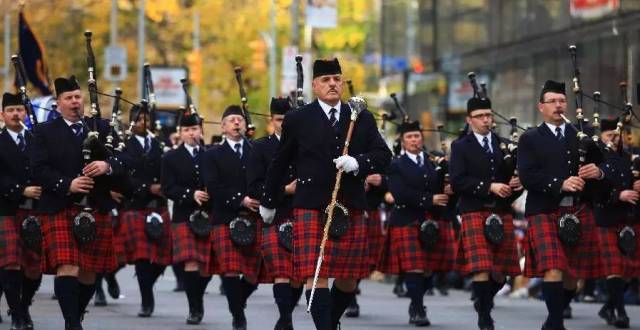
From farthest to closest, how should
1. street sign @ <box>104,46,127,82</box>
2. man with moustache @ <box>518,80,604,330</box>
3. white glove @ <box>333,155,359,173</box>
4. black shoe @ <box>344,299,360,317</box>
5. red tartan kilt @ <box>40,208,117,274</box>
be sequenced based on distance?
street sign @ <box>104,46,127,82</box>, black shoe @ <box>344,299,360,317</box>, man with moustache @ <box>518,80,604,330</box>, red tartan kilt @ <box>40,208,117,274</box>, white glove @ <box>333,155,359,173</box>

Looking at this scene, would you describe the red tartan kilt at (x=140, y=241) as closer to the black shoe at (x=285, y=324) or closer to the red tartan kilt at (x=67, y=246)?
the black shoe at (x=285, y=324)

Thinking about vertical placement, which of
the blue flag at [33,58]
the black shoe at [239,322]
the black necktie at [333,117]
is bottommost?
the black shoe at [239,322]

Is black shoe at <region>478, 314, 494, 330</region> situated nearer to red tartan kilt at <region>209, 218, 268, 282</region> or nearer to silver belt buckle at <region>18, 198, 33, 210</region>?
red tartan kilt at <region>209, 218, 268, 282</region>

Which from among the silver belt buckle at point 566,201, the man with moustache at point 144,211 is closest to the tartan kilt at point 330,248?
the silver belt buckle at point 566,201

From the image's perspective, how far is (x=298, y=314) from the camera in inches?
715

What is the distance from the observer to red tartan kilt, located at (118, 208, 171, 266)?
1853cm

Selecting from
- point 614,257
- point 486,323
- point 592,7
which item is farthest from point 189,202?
point 592,7

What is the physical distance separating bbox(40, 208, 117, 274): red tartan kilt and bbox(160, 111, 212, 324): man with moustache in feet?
7.10

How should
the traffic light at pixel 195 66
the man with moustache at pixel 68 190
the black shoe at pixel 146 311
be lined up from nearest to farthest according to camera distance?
1. the man with moustache at pixel 68 190
2. the black shoe at pixel 146 311
3. the traffic light at pixel 195 66

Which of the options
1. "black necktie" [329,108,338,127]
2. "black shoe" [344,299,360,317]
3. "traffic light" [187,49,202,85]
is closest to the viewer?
"black necktie" [329,108,338,127]

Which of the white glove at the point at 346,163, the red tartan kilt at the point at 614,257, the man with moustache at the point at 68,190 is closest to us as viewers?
the white glove at the point at 346,163

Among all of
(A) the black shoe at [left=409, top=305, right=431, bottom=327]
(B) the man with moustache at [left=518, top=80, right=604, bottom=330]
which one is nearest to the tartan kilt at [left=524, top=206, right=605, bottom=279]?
(B) the man with moustache at [left=518, top=80, right=604, bottom=330]

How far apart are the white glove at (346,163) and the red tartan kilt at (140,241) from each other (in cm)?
655

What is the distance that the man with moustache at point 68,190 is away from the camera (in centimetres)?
1389
